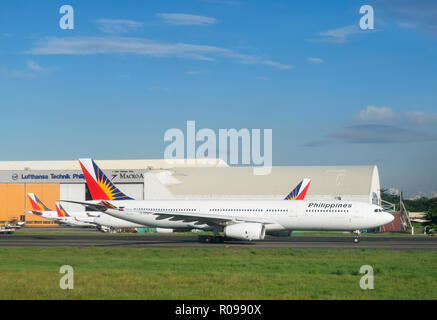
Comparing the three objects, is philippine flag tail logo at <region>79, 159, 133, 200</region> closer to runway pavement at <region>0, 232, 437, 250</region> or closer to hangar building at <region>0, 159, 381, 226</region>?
runway pavement at <region>0, 232, 437, 250</region>

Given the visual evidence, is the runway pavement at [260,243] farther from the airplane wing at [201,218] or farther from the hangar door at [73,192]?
the hangar door at [73,192]

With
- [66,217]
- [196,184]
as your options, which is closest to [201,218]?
[66,217]

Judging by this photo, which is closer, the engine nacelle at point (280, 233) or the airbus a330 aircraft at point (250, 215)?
the airbus a330 aircraft at point (250, 215)

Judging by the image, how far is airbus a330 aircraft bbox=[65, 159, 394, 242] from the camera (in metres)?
50.9

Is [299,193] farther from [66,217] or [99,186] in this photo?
[66,217]

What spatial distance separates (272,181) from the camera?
9444 cm

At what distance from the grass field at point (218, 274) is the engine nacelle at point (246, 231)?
749cm

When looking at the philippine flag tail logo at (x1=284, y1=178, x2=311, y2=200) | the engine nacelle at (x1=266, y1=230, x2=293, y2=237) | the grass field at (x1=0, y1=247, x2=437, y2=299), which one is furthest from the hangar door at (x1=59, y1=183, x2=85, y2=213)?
the grass field at (x1=0, y1=247, x2=437, y2=299)

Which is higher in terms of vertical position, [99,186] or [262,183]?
[262,183]

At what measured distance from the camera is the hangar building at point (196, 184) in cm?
9069

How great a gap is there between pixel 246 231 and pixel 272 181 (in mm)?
46368

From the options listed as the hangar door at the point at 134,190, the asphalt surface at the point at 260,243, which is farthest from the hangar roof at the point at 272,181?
the asphalt surface at the point at 260,243
